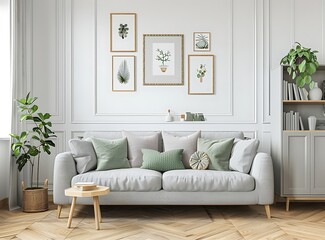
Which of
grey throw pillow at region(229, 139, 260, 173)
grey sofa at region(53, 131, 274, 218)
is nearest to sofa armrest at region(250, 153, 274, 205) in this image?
grey sofa at region(53, 131, 274, 218)

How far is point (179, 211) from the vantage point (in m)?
4.53

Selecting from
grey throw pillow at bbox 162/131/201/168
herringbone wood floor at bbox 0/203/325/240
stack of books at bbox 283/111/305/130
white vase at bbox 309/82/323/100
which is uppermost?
white vase at bbox 309/82/323/100

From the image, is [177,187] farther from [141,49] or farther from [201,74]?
[141,49]

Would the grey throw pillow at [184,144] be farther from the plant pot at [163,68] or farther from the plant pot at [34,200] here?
the plant pot at [34,200]

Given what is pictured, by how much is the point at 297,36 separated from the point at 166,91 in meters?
1.81

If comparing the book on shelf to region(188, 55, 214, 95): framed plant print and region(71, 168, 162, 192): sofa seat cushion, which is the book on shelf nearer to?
region(188, 55, 214, 95): framed plant print

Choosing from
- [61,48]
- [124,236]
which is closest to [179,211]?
[124,236]

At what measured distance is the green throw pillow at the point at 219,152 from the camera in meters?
4.51

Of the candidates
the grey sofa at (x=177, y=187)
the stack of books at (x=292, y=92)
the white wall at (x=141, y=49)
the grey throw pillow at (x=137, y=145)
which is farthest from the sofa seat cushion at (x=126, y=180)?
the stack of books at (x=292, y=92)

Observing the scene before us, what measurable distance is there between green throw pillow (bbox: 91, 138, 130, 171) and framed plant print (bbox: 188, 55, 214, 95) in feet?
4.11

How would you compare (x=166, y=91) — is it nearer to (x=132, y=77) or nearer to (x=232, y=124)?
(x=132, y=77)

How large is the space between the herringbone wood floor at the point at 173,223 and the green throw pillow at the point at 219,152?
0.51 metres

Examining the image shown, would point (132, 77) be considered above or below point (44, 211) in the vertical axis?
above

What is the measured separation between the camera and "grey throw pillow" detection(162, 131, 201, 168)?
4.66 metres
